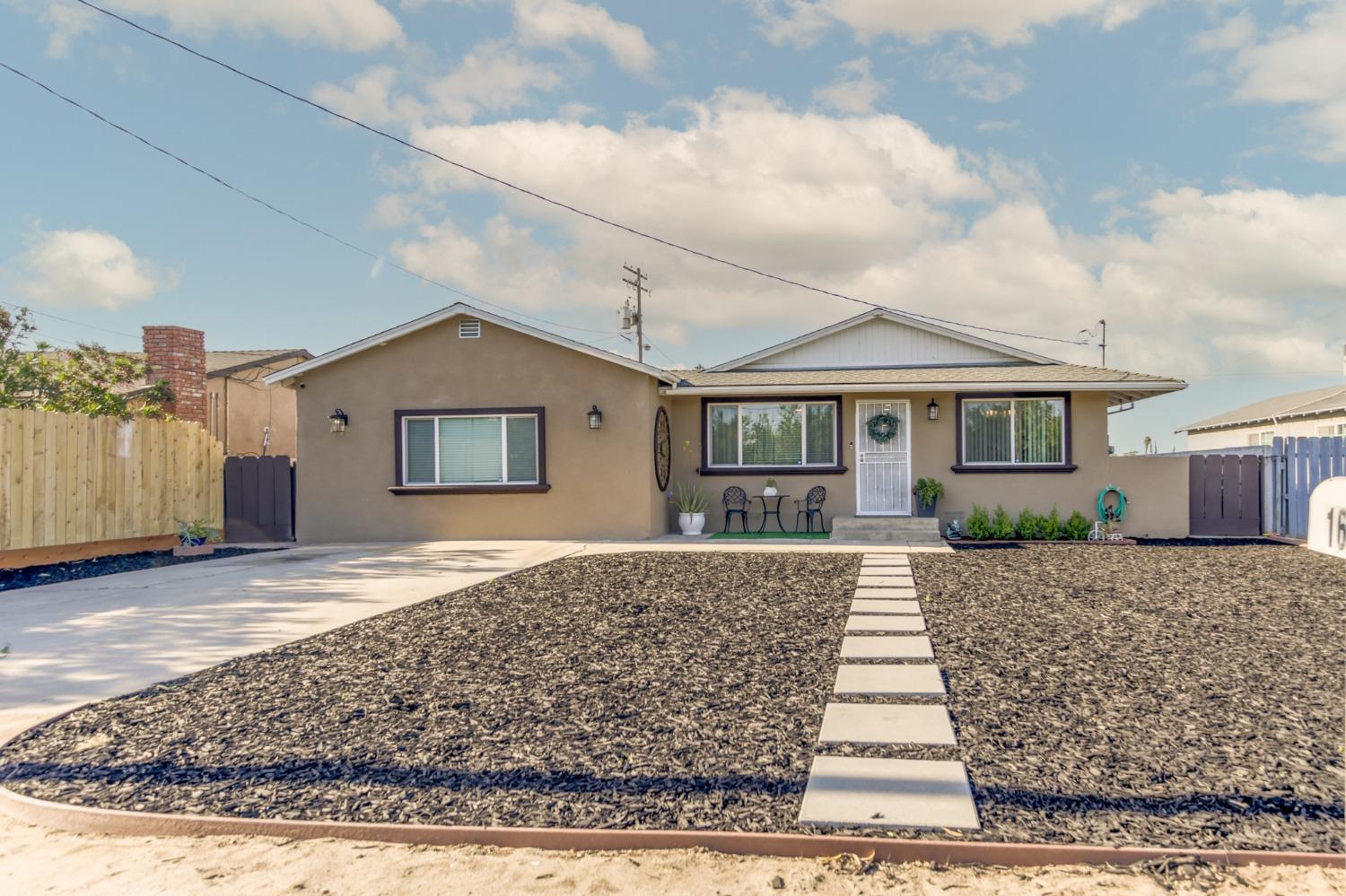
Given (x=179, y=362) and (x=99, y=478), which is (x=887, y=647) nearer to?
(x=99, y=478)

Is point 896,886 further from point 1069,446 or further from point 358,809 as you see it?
point 1069,446

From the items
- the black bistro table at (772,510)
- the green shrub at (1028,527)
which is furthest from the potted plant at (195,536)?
the green shrub at (1028,527)

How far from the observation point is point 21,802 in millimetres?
3350

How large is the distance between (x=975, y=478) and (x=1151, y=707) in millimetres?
9864

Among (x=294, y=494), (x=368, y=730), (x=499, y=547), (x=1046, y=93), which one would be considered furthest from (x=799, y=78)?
(x=368, y=730)

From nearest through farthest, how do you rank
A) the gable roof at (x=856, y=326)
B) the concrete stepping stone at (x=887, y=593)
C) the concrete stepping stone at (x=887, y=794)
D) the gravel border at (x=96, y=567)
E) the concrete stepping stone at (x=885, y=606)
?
the concrete stepping stone at (x=887, y=794) < the concrete stepping stone at (x=885, y=606) < the concrete stepping stone at (x=887, y=593) < the gravel border at (x=96, y=567) < the gable roof at (x=856, y=326)

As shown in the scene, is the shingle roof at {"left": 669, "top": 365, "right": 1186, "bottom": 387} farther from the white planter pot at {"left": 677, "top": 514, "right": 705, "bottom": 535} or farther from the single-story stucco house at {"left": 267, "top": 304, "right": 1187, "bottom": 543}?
the white planter pot at {"left": 677, "top": 514, "right": 705, "bottom": 535}

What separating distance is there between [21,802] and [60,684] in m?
2.05

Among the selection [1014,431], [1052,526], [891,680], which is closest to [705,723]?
[891,680]

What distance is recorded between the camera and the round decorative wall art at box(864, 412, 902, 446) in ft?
→ 45.6

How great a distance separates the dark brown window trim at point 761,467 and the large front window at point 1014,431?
2.05 meters

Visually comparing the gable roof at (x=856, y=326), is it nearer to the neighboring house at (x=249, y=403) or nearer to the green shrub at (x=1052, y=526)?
the green shrub at (x=1052, y=526)

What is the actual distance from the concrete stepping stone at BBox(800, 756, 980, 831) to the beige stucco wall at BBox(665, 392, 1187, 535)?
10.7 m

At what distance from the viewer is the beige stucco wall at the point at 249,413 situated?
1981cm
